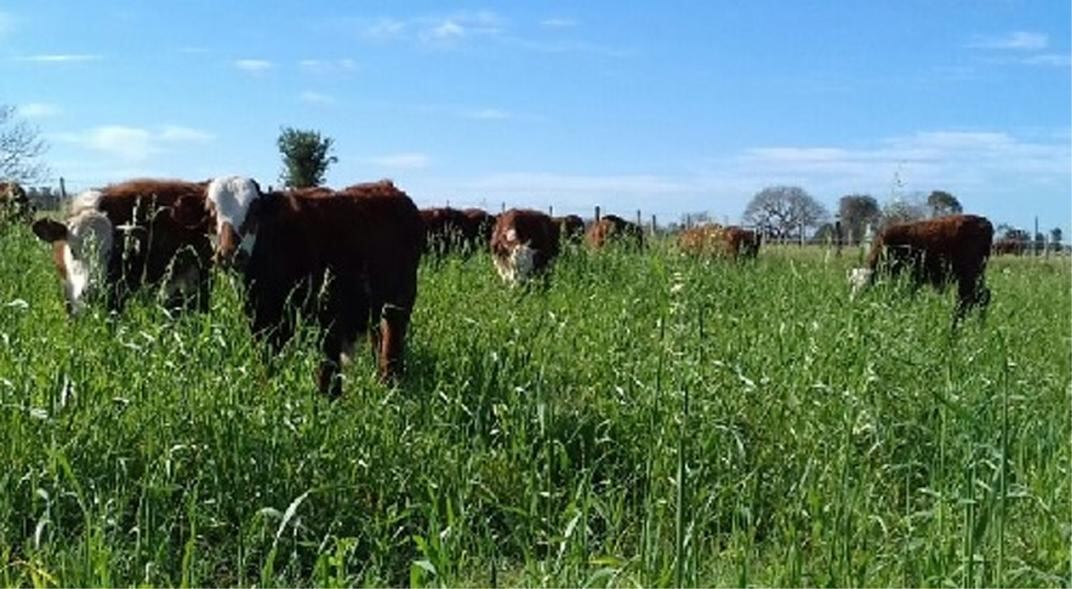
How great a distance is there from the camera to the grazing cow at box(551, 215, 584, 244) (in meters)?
18.2

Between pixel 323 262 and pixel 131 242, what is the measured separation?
133 cm

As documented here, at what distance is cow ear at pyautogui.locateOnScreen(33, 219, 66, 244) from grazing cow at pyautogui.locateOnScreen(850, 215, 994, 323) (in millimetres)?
9339

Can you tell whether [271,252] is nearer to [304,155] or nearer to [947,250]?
[947,250]

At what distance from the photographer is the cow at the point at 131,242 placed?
8.31 m

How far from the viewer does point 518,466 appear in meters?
5.43

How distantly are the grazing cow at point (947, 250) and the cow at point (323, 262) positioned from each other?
25.2 feet

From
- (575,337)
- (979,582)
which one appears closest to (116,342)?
(575,337)

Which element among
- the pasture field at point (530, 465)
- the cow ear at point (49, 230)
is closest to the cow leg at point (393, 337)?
the pasture field at point (530, 465)

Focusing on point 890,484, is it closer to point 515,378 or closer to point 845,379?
point 845,379

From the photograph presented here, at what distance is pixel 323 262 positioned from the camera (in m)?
8.08

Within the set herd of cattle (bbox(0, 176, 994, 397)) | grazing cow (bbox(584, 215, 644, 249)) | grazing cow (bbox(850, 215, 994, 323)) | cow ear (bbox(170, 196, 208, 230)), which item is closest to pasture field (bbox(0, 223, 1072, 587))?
herd of cattle (bbox(0, 176, 994, 397))

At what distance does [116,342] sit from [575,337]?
319 centimetres

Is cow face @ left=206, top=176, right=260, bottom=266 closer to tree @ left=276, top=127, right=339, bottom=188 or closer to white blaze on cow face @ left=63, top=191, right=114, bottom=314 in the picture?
white blaze on cow face @ left=63, top=191, right=114, bottom=314

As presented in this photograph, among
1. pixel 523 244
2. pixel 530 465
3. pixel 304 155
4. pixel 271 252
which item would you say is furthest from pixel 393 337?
pixel 304 155
